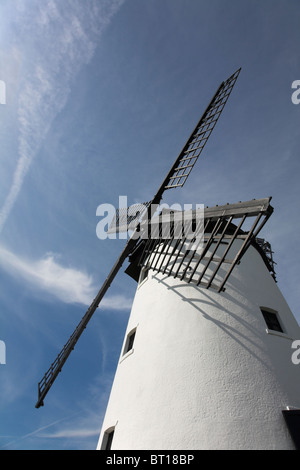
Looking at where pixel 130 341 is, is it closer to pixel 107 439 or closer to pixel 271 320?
pixel 107 439

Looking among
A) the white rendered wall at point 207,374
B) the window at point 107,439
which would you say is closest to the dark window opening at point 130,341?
the white rendered wall at point 207,374

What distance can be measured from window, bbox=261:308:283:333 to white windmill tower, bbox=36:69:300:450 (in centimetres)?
4

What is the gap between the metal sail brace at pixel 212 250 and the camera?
6.02 m

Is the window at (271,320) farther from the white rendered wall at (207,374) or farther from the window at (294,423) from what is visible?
the window at (294,423)

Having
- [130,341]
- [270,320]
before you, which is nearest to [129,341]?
[130,341]

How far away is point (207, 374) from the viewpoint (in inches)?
245

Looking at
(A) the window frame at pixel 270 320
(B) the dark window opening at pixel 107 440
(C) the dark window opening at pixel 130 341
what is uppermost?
(C) the dark window opening at pixel 130 341

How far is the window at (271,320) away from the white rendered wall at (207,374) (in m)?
0.17

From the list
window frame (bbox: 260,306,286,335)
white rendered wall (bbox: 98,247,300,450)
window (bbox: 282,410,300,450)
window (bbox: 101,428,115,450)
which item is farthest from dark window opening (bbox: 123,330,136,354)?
window (bbox: 282,410,300,450)

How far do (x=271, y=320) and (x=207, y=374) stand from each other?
10.4ft

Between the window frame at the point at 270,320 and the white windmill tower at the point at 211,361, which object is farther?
the window frame at the point at 270,320

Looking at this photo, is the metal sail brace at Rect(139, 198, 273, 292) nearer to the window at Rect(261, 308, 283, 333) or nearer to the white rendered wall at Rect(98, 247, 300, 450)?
the white rendered wall at Rect(98, 247, 300, 450)

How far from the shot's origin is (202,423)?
18.0 ft
